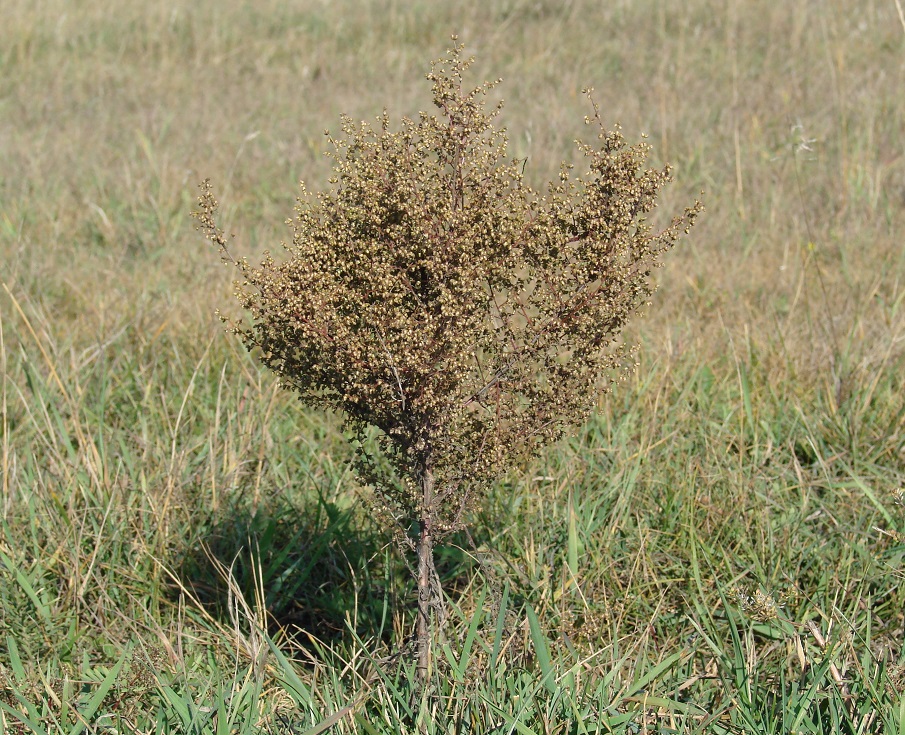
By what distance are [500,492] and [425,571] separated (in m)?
0.89

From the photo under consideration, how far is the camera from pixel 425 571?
7.50 feet

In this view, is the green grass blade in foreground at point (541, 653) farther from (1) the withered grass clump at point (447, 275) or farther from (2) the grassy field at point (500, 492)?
(1) the withered grass clump at point (447, 275)

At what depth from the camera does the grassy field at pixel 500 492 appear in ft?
7.92

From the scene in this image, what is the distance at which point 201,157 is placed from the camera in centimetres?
602

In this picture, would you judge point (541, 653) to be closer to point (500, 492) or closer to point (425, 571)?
point (425, 571)

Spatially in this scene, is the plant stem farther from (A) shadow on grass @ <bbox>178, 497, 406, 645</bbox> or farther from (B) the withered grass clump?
(A) shadow on grass @ <bbox>178, 497, 406, 645</bbox>

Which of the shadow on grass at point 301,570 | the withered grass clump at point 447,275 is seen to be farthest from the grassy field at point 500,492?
the withered grass clump at point 447,275

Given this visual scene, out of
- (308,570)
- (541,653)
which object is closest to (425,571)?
(541,653)

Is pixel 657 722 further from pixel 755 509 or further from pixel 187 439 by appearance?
pixel 187 439

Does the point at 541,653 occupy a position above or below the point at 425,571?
below

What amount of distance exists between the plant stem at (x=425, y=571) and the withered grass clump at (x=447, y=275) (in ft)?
0.21

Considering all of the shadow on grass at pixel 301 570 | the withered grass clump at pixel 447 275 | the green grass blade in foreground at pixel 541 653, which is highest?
the withered grass clump at pixel 447 275

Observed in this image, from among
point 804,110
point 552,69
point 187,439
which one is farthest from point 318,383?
point 552,69

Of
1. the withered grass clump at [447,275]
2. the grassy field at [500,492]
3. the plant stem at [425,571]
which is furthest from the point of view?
the grassy field at [500,492]
